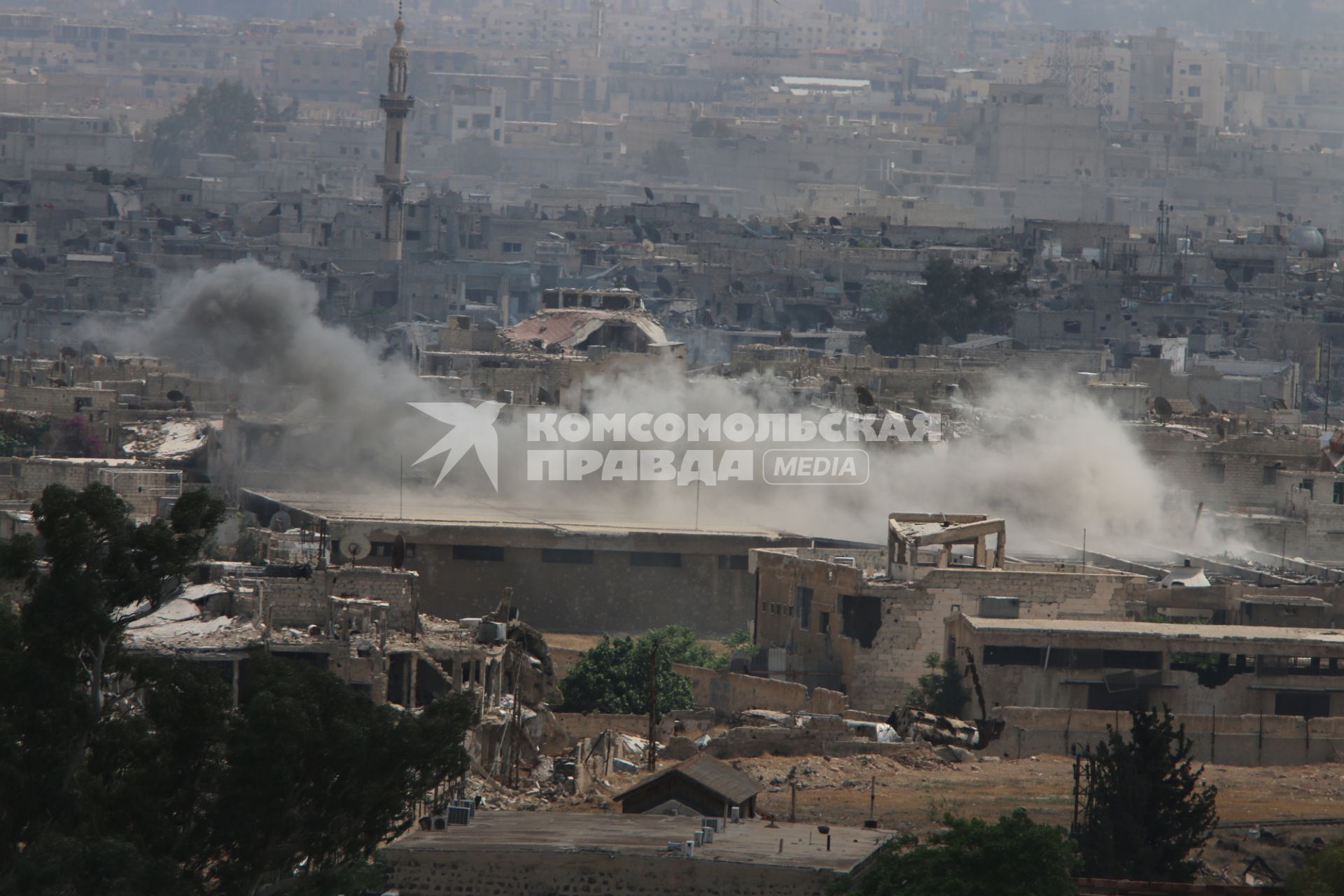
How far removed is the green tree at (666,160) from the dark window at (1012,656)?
105 metres

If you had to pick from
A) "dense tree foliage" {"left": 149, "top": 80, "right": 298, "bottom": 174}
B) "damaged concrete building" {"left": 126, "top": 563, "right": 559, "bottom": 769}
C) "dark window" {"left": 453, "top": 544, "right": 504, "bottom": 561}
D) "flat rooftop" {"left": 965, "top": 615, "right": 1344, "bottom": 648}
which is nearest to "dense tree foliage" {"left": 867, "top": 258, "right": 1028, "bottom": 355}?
"dark window" {"left": 453, "top": 544, "right": 504, "bottom": 561}

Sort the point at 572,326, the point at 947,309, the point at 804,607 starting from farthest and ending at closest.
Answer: the point at 947,309, the point at 572,326, the point at 804,607

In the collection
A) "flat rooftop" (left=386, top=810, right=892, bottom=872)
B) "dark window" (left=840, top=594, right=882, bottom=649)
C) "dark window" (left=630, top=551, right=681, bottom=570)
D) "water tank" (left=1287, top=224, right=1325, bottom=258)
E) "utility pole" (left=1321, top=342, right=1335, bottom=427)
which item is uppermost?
"water tank" (left=1287, top=224, right=1325, bottom=258)

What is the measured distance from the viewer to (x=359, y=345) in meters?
53.0

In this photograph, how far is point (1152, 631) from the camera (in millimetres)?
32875

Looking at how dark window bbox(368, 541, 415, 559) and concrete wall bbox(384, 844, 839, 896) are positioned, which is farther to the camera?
dark window bbox(368, 541, 415, 559)

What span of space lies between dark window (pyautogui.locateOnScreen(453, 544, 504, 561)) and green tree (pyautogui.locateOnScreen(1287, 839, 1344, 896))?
1683cm

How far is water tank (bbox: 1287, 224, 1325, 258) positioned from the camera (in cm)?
8806

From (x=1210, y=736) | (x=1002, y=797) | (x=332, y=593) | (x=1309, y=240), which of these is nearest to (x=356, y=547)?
(x=332, y=593)

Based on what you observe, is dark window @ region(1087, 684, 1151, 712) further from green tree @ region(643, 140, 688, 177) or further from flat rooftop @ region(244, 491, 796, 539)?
green tree @ region(643, 140, 688, 177)

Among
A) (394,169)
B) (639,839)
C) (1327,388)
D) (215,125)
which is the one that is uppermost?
(215,125)

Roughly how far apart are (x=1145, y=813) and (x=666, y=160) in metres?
114

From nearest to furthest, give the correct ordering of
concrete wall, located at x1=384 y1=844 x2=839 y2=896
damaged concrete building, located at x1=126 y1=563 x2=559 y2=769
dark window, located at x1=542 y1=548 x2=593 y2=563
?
1. concrete wall, located at x1=384 y1=844 x2=839 y2=896
2. damaged concrete building, located at x1=126 y1=563 x2=559 y2=769
3. dark window, located at x1=542 y1=548 x2=593 y2=563

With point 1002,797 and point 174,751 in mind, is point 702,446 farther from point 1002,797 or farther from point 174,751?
point 174,751
